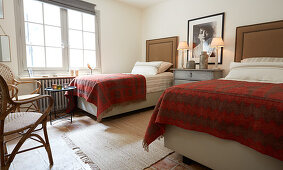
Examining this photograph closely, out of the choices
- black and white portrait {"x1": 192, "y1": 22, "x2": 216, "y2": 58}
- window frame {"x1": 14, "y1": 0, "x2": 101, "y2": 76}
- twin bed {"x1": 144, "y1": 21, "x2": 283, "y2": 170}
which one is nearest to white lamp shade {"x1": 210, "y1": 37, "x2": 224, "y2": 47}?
black and white portrait {"x1": 192, "y1": 22, "x2": 216, "y2": 58}

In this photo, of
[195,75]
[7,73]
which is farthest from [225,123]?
[7,73]

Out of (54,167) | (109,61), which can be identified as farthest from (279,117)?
(109,61)

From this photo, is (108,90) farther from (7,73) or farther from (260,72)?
(260,72)

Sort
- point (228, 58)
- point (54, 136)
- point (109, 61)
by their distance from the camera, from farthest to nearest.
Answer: point (109, 61) < point (228, 58) < point (54, 136)

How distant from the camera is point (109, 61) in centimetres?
416

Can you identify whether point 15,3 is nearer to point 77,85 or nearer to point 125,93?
point 77,85

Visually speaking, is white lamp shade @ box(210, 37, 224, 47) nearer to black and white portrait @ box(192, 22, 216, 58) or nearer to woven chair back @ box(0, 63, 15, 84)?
black and white portrait @ box(192, 22, 216, 58)

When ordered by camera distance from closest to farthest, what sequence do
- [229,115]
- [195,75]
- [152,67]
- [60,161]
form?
[229,115]
[60,161]
[195,75]
[152,67]

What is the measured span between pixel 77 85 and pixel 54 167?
65.3 inches

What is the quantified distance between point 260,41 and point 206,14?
3.88 feet

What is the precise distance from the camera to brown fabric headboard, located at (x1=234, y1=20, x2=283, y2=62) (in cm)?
253

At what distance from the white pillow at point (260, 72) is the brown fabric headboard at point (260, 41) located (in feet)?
2.17

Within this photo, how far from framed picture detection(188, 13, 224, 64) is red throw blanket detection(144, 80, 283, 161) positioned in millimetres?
2334

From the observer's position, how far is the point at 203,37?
3432 mm
